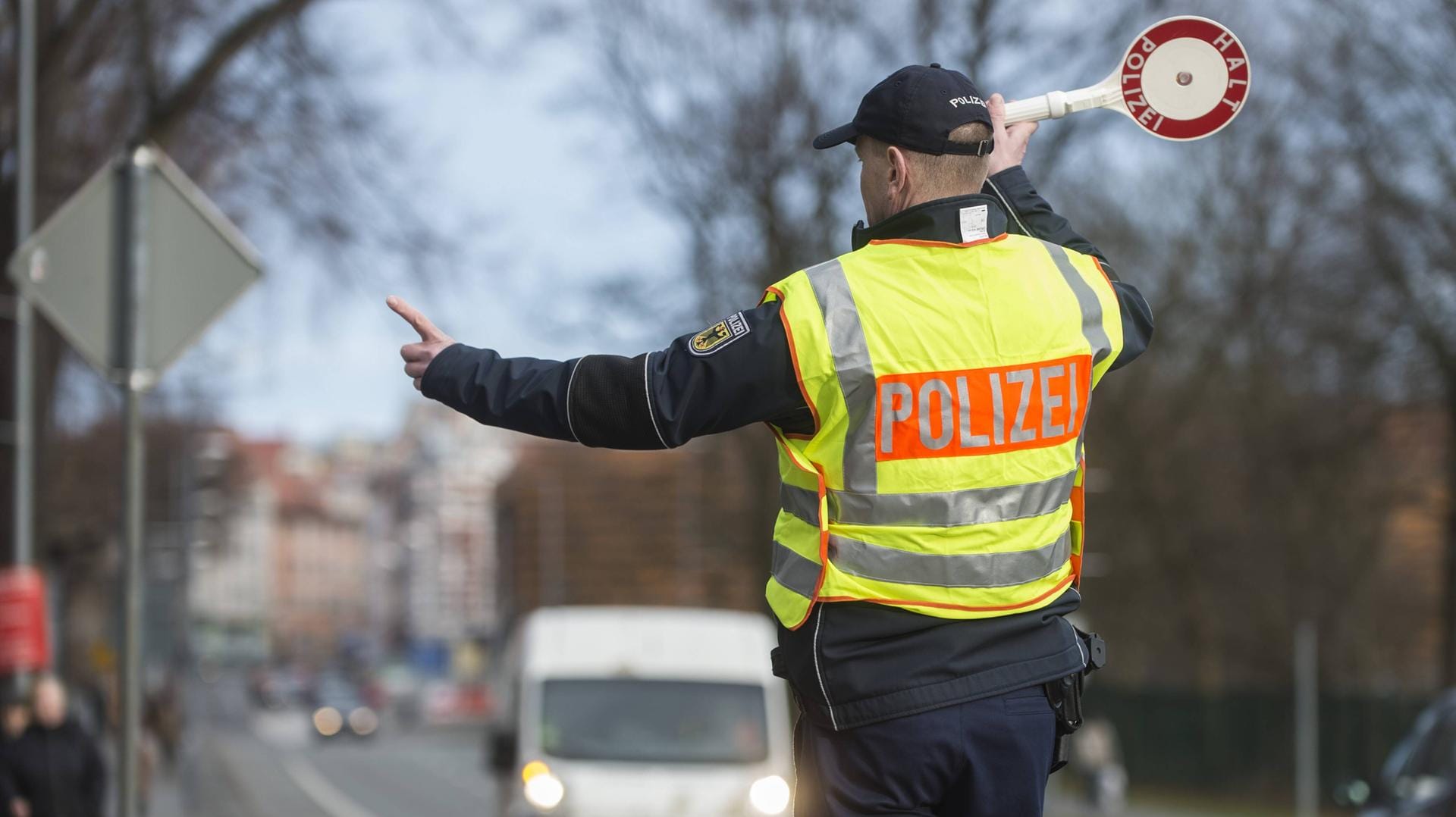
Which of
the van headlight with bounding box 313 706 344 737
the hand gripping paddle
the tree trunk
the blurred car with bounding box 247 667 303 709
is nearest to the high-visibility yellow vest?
the hand gripping paddle

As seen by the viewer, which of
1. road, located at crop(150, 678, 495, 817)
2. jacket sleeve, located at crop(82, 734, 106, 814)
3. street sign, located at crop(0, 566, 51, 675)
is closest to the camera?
jacket sleeve, located at crop(82, 734, 106, 814)

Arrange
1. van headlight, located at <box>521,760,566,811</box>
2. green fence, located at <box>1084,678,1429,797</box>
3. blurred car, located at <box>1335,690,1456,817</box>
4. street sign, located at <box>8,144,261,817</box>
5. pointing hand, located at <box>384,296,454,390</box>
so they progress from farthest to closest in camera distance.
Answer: green fence, located at <box>1084,678,1429,797</box> → van headlight, located at <box>521,760,566,811</box> → blurred car, located at <box>1335,690,1456,817</box> → street sign, located at <box>8,144,261,817</box> → pointing hand, located at <box>384,296,454,390</box>

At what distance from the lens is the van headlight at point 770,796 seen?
11984 mm

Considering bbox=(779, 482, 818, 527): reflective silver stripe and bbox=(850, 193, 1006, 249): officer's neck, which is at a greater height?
bbox=(850, 193, 1006, 249): officer's neck

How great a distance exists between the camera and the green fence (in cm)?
3297

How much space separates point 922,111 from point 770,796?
9127mm

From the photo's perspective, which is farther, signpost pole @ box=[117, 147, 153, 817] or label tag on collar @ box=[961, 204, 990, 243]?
signpost pole @ box=[117, 147, 153, 817]

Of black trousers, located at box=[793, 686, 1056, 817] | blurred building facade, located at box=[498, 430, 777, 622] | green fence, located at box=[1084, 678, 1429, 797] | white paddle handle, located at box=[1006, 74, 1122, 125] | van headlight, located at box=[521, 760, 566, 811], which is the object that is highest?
blurred building facade, located at box=[498, 430, 777, 622]

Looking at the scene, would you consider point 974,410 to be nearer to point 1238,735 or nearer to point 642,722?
point 642,722

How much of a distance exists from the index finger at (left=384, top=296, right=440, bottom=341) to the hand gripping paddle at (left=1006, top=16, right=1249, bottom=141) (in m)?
1.26

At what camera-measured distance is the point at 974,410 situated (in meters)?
3.28

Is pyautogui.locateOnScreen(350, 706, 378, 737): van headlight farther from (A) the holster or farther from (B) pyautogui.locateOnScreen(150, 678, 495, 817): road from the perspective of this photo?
(A) the holster

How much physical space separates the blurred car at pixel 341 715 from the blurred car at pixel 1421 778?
2342 inches

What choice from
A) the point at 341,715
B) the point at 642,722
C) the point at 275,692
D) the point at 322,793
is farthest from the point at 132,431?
the point at 275,692
